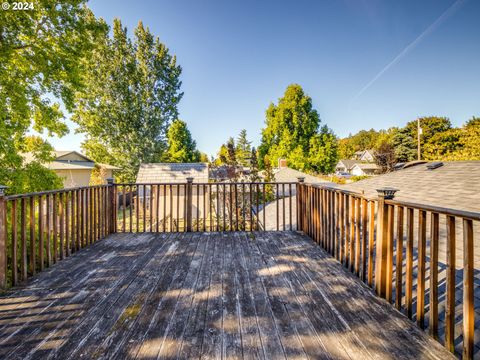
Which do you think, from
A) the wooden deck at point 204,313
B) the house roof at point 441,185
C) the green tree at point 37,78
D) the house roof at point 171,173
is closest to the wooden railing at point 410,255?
the wooden deck at point 204,313

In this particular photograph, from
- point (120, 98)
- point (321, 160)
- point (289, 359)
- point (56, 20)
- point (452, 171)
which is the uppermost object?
point (120, 98)

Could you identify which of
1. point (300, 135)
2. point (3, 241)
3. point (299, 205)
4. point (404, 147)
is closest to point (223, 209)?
point (299, 205)

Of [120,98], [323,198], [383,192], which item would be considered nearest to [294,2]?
[323,198]

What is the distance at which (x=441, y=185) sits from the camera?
15.7 ft

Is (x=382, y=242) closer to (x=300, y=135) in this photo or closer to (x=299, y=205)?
(x=299, y=205)

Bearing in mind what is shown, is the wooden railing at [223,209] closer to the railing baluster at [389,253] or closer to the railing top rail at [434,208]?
the railing top rail at [434,208]

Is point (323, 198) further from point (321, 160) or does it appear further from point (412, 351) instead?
point (321, 160)

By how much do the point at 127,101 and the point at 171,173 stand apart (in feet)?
23.3

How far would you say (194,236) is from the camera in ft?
12.0

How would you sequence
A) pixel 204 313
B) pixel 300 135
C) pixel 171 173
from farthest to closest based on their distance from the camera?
1. pixel 300 135
2. pixel 171 173
3. pixel 204 313

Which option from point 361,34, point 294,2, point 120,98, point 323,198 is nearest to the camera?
point 323,198

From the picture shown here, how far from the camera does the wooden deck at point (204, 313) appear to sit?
→ 1260 mm

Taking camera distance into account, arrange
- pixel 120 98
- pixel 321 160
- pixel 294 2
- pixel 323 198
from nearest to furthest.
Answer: pixel 323 198
pixel 294 2
pixel 120 98
pixel 321 160

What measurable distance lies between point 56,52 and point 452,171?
32.2 ft
